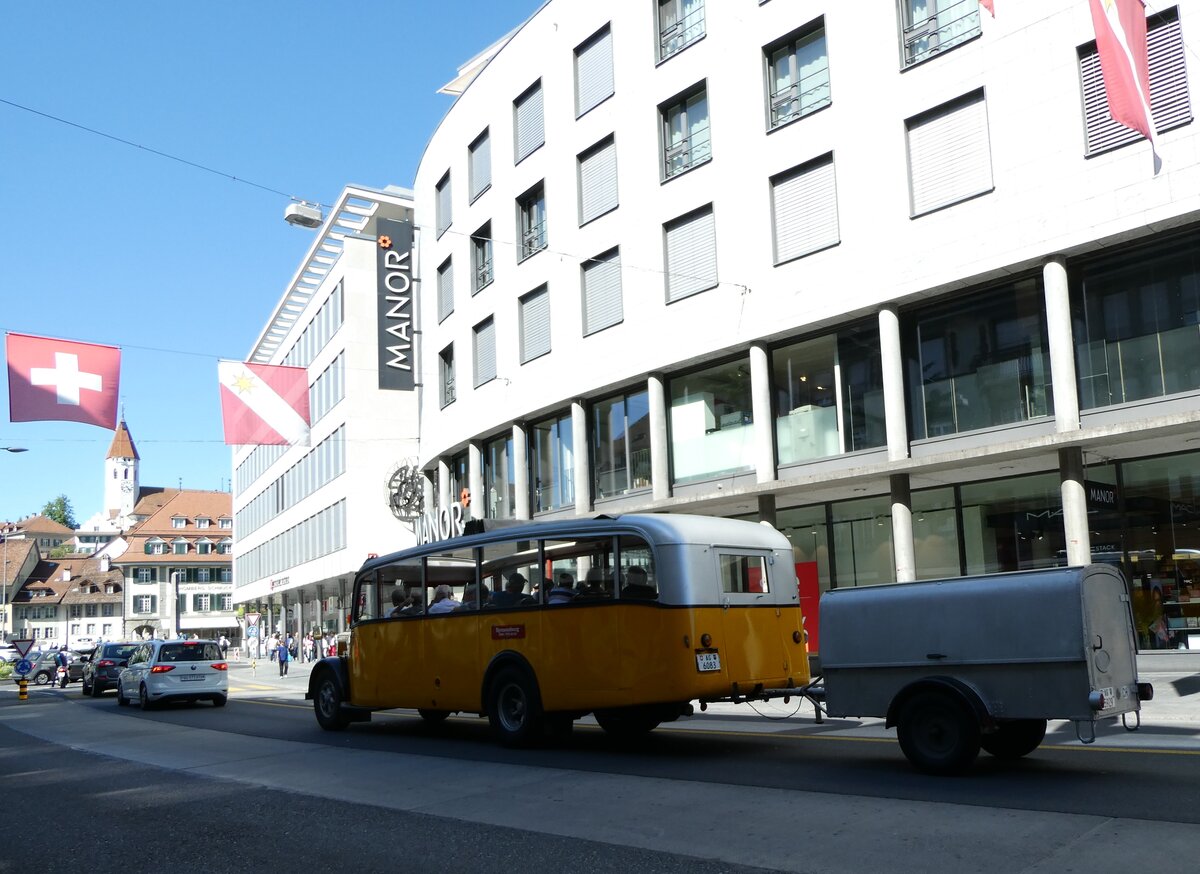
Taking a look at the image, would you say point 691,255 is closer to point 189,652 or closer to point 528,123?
point 528,123

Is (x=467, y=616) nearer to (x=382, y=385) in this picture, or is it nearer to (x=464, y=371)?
(x=464, y=371)

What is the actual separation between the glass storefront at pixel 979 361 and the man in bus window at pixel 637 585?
1075 cm

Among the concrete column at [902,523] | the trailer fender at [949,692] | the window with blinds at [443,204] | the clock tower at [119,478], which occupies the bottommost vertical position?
the trailer fender at [949,692]

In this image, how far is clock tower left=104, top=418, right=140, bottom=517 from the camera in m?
174

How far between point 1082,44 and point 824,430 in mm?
8614

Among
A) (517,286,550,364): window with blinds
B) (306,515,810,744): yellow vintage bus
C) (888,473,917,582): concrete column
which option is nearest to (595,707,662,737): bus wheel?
(306,515,810,744): yellow vintage bus

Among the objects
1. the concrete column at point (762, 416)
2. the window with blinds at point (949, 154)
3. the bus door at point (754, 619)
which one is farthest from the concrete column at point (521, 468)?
the bus door at point (754, 619)

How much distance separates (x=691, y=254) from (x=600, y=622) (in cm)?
1496

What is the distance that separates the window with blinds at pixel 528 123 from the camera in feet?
104

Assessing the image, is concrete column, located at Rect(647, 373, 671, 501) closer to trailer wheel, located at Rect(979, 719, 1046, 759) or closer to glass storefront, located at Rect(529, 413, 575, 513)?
glass storefront, located at Rect(529, 413, 575, 513)

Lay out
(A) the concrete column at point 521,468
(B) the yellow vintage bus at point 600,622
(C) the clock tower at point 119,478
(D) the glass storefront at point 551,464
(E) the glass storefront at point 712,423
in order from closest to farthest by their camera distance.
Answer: (B) the yellow vintage bus at point 600,622
(E) the glass storefront at point 712,423
(D) the glass storefront at point 551,464
(A) the concrete column at point 521,468
(C) the clock tower at point 119,478

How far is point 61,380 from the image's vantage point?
65.6 feet

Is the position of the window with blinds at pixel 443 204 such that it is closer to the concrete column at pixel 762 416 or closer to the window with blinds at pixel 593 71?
the window with blinds at pixel 593 71

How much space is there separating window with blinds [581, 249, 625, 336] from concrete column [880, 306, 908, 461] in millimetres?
7817
